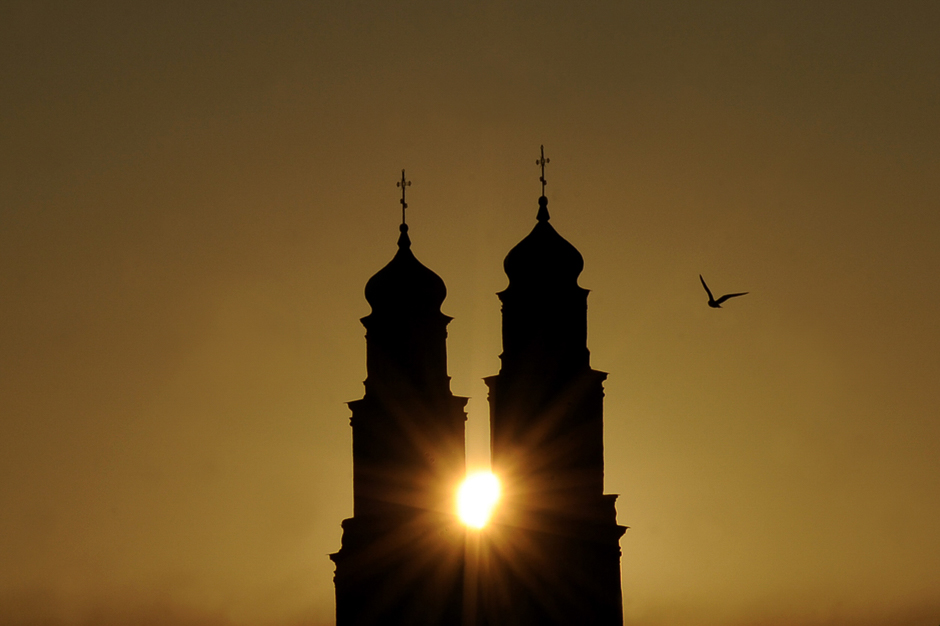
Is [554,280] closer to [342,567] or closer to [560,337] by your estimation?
[560,337]

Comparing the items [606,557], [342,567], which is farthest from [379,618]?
[606,557]

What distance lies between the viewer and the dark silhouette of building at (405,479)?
58.7 m

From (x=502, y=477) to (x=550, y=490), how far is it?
1178 mm

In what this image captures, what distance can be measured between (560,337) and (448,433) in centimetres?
354

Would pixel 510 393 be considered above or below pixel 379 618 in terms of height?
above

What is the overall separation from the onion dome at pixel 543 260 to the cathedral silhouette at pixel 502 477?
3cm

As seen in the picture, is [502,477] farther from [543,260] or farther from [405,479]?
[543,260]

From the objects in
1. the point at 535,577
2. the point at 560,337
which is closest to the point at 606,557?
the point at 535,577

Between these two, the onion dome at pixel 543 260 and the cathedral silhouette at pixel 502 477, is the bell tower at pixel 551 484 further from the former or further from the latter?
the onion dome at pixel 543 260

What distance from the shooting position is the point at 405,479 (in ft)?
195

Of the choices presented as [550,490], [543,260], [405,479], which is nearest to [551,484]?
[550,490]

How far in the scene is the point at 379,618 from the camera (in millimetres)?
58906

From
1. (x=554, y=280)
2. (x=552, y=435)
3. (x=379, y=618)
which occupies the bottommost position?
(x=379, y=618)

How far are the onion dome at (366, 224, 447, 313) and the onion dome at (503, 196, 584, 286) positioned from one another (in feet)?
6.58
